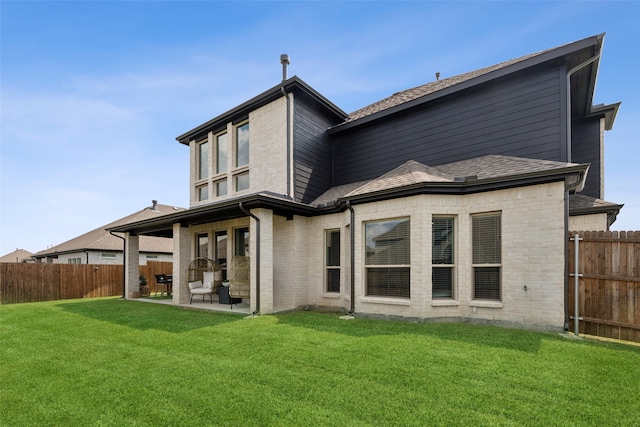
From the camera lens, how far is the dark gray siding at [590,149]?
9.71 meters

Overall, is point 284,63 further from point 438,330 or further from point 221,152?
point 438,330

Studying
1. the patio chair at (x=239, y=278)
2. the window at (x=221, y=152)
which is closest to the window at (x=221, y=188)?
the window at (x=221, y=152)

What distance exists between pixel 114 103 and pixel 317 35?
6.54 m

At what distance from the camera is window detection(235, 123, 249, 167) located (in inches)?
470

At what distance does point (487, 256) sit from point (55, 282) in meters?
17.7

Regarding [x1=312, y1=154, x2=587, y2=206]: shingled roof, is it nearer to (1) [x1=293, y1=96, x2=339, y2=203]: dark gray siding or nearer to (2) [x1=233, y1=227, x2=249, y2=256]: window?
(1) [x1=293, y1=96, x2=339, y2=203]: dark gray siding

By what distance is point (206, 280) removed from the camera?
440 inches

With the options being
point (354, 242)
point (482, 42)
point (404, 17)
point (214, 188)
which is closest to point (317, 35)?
point (404, 17)

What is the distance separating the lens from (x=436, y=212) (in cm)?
713

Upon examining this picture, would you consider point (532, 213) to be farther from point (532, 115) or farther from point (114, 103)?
point (114, 103)

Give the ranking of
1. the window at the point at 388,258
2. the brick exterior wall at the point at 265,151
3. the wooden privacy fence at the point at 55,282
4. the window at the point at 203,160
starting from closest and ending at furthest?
1. the window at the point at 388,258
2. the brick exterior wall at the point at 265,151
3. the wooden privacy fence at the point at 55,282
4. the window at the point at 203,160

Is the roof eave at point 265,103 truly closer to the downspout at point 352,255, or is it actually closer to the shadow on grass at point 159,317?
the downspout at point 352,255

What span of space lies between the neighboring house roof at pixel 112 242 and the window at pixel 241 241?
28.5ft

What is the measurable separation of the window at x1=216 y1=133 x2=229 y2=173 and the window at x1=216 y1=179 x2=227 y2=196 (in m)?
0.46
